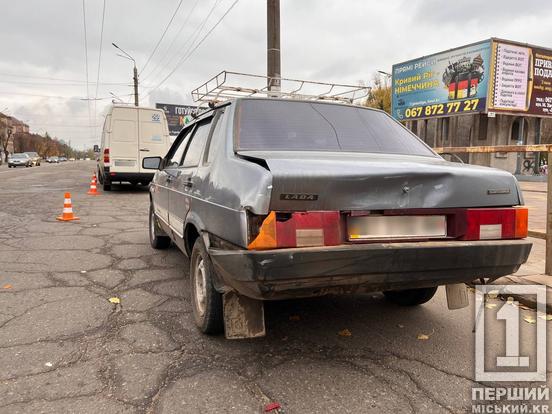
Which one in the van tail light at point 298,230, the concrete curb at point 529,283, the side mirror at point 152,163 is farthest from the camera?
the side mirror at point 152,163

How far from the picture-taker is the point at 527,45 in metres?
21.9

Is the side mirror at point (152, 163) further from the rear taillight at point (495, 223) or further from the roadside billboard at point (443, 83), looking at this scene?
the roadside billboard at point (443, 83)

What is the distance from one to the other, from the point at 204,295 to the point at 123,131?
11.5 m

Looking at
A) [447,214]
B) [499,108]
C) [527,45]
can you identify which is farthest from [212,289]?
[527,45]

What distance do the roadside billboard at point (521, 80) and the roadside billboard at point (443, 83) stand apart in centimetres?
61

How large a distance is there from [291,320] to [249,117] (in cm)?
160

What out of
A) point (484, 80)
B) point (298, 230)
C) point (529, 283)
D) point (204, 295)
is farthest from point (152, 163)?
point (484, 80)

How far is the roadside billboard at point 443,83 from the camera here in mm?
21375

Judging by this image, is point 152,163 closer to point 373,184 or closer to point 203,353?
point 203,353

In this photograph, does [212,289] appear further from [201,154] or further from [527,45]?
[527,45]

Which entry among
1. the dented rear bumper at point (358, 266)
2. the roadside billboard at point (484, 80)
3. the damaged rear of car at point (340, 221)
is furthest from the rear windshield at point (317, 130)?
the roadside billboard at point (484, 80)

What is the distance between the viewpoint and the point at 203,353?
9.09 feet

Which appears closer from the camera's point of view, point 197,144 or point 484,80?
point 197,144

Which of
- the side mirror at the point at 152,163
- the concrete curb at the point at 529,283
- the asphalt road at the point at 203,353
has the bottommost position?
the asphalt road at the point at 203,353
